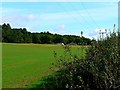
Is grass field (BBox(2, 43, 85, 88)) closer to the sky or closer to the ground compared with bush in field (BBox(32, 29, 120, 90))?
closer to the ground

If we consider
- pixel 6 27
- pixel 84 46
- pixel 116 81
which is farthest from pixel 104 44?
pixel 6 27

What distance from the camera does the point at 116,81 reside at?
A: 28.3ft

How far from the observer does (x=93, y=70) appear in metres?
8.81

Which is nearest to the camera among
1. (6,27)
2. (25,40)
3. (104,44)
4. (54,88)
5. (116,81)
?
(116,81)

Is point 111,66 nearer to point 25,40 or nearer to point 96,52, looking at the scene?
point 96,52

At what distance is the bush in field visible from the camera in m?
8.71

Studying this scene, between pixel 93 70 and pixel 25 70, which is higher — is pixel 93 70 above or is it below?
above

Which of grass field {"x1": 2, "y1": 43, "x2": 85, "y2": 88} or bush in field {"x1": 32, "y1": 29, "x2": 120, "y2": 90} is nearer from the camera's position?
bush in field {"x1": 32, "y1": 29, "x2": 120, "y2": 90}

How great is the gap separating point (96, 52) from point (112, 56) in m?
0.58

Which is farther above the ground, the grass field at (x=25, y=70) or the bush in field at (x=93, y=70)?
the bush in field at (x=93, y=70)

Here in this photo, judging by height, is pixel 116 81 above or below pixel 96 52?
below

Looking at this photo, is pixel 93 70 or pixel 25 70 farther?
pixel 25 70

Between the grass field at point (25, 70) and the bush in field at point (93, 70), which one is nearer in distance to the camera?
the bush in field at point (93, 70)

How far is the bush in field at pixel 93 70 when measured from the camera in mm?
→ 8711
